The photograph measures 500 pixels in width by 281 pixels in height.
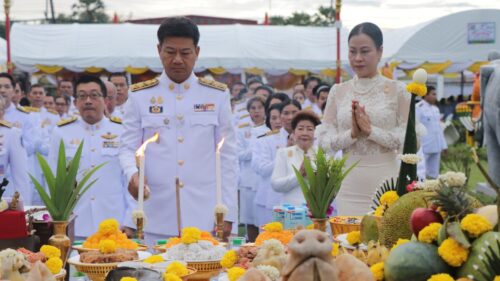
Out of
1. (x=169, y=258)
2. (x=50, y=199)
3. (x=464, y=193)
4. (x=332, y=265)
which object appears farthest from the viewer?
(x=50, y=199)

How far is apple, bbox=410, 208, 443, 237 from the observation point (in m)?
1.89

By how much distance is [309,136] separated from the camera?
691cm

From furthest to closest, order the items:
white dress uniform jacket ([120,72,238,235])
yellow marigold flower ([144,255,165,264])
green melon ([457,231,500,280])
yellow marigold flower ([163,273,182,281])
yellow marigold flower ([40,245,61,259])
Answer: white dress uniform jacket ([120,72,238,235]) < yellow marigold flower ([144,255,165,264]) < yellow marigold flower ([40,245,61,259]) < yellow marigold flower ([163,273,182,281]) < green melon ([457,231,500,280])

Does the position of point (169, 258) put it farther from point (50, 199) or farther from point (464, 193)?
point (464, 193)

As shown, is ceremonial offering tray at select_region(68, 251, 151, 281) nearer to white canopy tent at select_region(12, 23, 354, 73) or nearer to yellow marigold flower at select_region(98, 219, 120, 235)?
yellow marigold flower at select_region(98, 219, 120, 235)

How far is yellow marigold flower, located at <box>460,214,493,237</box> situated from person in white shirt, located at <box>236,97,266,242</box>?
7242mm

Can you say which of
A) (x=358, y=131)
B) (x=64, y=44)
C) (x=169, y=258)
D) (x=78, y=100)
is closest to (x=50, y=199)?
(x=169, y=258)

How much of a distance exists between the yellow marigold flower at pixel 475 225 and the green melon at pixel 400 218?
0.43 m

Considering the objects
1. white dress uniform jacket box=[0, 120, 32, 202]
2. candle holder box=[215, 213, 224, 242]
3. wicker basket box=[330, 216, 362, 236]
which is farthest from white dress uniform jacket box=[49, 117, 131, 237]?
wicker basket box=[330, 216, 362, 236]

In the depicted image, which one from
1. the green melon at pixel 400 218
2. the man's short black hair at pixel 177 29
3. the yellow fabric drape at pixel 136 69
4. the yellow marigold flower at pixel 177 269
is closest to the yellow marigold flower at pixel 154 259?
the yellow marigold flower at pixel 177 269

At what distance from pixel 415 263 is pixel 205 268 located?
101 centimetres

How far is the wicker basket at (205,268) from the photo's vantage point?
2.64 m

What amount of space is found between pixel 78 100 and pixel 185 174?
102 inches

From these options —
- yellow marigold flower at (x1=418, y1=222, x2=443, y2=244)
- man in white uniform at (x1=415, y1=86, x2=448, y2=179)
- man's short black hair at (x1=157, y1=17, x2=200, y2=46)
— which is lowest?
man in white uniform at (x1=415, y1=86, x2=448, y2=179)
